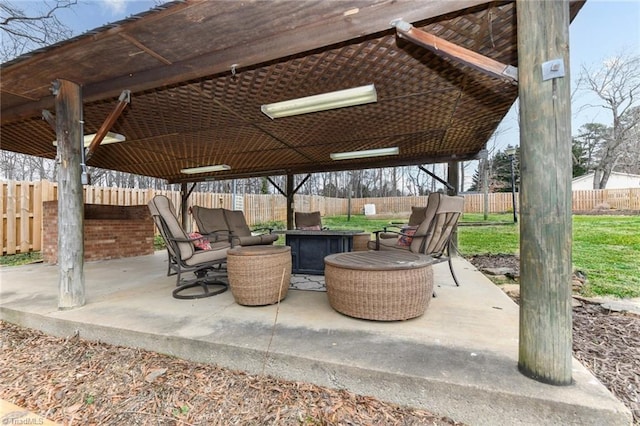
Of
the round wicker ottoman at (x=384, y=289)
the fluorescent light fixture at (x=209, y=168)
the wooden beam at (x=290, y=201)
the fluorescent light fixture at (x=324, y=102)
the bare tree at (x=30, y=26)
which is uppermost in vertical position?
the bare tree at (x=30, y=26)

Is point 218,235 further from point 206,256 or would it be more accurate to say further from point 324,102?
point 324,102

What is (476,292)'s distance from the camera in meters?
3.27

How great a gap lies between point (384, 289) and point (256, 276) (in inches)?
46.7

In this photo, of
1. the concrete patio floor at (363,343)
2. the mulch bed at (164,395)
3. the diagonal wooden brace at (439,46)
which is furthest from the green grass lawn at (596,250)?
the mulch bed at (164,395)

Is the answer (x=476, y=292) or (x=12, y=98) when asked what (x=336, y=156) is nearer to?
(x=476, y=292)

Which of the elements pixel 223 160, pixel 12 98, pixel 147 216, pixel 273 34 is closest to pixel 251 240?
pixel 223 160

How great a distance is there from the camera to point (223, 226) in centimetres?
614

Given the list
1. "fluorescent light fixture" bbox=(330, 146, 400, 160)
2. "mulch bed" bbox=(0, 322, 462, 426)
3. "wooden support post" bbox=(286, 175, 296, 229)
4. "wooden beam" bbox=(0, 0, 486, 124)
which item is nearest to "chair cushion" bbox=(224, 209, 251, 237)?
"wooden support post" bbox=(286, 175, 296, 229)

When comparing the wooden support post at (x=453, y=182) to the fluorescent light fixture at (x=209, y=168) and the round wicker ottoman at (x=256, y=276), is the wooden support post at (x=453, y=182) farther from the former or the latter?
the fluorescent light fixture at (x=209, y=168)

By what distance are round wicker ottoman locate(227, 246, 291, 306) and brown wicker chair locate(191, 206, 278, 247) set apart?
2.51 meters

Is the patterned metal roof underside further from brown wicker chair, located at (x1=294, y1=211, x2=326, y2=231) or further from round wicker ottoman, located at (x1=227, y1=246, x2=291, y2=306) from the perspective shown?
brown wicker chair, located at (x1=294, y1=211, x2=326, y2=231)

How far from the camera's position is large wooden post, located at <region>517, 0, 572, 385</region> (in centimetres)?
149

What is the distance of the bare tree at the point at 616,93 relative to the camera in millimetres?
17562

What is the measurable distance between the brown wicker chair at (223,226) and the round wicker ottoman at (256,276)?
2.51 meters
